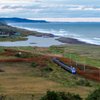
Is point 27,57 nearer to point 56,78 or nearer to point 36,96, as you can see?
point 56,78

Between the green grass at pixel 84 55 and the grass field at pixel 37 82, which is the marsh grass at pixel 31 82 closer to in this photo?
the grass field at pixel 37 82

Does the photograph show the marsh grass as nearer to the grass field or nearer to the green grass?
the grass field

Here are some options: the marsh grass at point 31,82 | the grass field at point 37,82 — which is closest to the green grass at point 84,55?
the grass field at point 37,82


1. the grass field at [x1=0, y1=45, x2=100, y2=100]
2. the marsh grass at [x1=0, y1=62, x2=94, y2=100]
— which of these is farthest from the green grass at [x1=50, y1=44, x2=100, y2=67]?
the marsh grass at [x1=0, y1=62, x2=94, y2=100]

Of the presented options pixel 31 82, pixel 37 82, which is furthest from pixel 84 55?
pixel 31 82

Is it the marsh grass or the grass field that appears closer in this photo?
the marsh grass

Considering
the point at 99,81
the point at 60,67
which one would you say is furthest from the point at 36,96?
the point at 60,67

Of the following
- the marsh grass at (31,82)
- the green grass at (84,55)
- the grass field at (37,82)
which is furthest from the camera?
the green grass at (84,55)

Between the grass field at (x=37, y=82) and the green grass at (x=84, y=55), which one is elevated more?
the green grass at (x=84, y=55)

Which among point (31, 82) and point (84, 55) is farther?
point (84, 55)

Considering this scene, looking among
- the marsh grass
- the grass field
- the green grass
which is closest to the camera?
the marsh grass

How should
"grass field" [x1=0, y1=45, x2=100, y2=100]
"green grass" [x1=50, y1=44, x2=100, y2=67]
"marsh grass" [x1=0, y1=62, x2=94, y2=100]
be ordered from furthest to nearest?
"green grass" [x1=50, y1=44, x2=100, y2=67], "grass field" [x1=0, y1=45, x2=100, y2=100], "marsh grass" [x1=0, y1=62, x2=94, y2=100]

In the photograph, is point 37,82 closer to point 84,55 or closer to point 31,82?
point 31,82

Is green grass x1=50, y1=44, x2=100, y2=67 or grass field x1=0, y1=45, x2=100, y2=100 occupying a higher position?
green grass x1=50, y1=44, x2=100, y2=67
